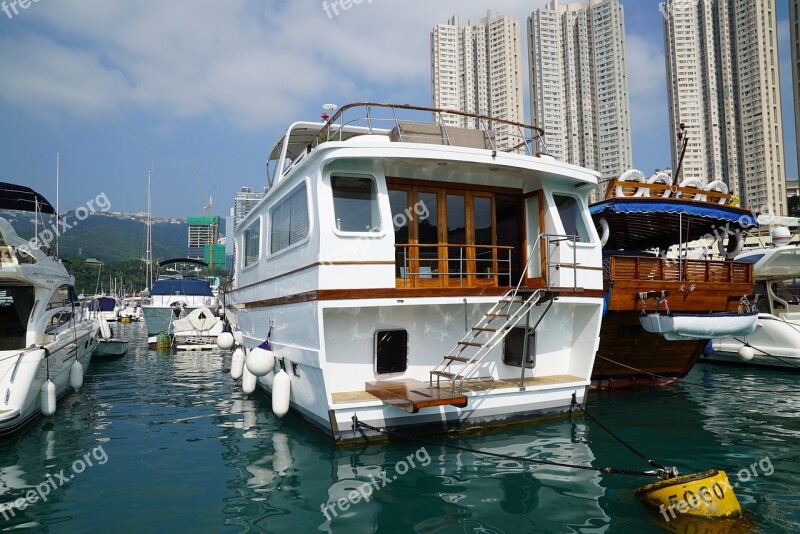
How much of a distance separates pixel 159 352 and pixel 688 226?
20.9 metres

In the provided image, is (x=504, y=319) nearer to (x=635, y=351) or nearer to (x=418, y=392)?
(x=418, y=392)

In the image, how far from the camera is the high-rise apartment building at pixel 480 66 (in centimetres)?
5150

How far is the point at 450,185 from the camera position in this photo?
27.8 feet

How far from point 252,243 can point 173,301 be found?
19062mm

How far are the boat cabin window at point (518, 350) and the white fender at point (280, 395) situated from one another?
3683 mm

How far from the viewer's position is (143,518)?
17.6 feet

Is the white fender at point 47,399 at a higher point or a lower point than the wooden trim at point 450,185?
lower

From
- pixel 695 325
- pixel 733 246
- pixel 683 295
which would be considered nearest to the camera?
pixel 695 325

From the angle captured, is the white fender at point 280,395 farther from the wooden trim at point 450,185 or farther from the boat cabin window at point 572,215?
the boat cabin window at point 572,215

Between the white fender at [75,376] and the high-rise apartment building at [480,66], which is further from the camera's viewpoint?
the high-rise apartment building at [480,66]

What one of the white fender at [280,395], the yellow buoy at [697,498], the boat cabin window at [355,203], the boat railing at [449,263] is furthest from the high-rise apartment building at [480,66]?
the yellow buoy at [697,498]

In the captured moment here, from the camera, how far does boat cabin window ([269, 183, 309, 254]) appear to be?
7975mm

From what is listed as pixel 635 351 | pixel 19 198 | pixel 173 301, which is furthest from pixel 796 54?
pixel 19 198

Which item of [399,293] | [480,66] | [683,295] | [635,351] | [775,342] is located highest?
[480,66]
